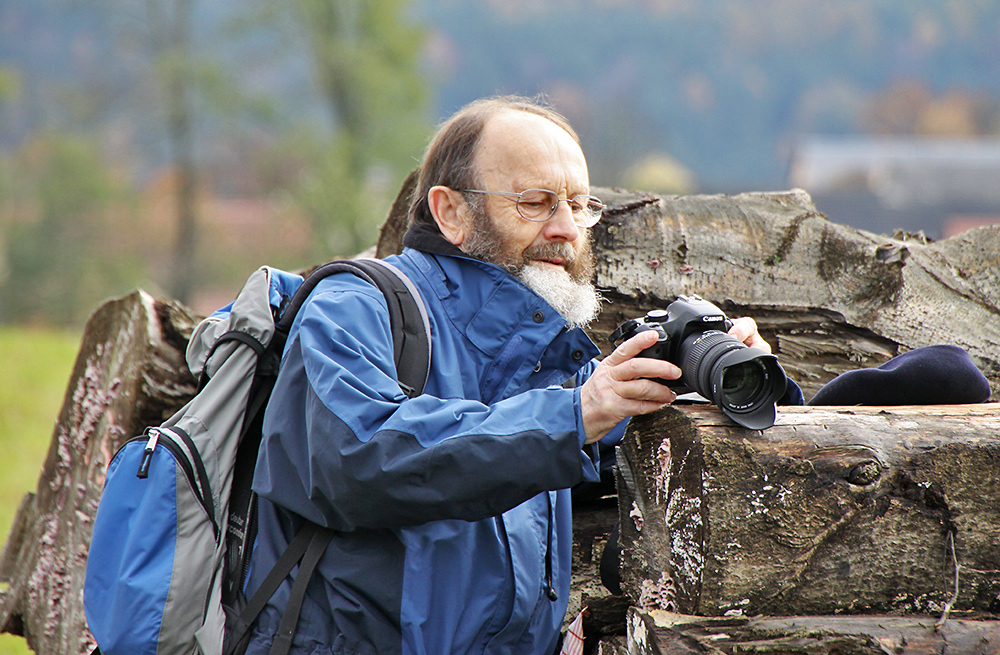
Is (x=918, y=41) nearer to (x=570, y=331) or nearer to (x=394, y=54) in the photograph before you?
(x=394, y=54)

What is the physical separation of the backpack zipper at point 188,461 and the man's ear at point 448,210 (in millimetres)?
901

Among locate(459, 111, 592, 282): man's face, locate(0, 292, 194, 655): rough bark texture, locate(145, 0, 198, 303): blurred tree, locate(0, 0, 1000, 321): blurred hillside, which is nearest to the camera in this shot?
locate(459, 111, 592, 282): man's face

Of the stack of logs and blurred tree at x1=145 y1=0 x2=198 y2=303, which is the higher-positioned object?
blurred tree at x1=145 y1=0 x2=198 y2=303

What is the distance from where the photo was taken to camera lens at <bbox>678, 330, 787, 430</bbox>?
1.60m

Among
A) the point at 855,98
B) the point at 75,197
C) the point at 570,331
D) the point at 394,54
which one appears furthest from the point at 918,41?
the point at 570,331

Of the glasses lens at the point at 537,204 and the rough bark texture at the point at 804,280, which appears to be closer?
the glasses lens at the point at 537,204

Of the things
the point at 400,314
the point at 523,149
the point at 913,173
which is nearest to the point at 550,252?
the point at 523,149

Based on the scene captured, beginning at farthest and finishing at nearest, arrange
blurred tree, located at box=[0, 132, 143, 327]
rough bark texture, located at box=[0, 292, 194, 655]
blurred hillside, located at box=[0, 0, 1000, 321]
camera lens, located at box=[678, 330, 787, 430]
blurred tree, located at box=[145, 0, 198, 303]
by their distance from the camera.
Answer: blurred tree, located at box=[145, 0, 198, 303] < blurred hillside, located at box=[0, 0, 1000, 321] < blurred tree, located at box=[0, 132, 143, 327] < rough bark texture, located at box=[0, 292, 194, 655] < camera lens, located at box=[678, 330, 787, 430]

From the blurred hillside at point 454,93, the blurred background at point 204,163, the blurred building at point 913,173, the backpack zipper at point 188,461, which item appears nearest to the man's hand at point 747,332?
the blurred hillside at point 454,93

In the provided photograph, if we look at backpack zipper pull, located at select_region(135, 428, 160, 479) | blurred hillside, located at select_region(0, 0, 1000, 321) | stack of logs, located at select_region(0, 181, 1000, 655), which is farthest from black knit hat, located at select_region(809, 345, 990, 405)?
backpack zipper pull, located at select_region(135, 428, 160, 479)

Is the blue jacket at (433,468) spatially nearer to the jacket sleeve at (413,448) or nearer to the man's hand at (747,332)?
the jacket sleeve at (413,448)

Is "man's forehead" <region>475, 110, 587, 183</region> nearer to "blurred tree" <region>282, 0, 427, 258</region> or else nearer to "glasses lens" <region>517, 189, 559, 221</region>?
"glasses lens" <region>517, 189, 559, 221</region>

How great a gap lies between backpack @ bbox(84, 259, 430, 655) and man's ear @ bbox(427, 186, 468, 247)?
0.31 m

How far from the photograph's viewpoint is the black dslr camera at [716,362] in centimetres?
161
